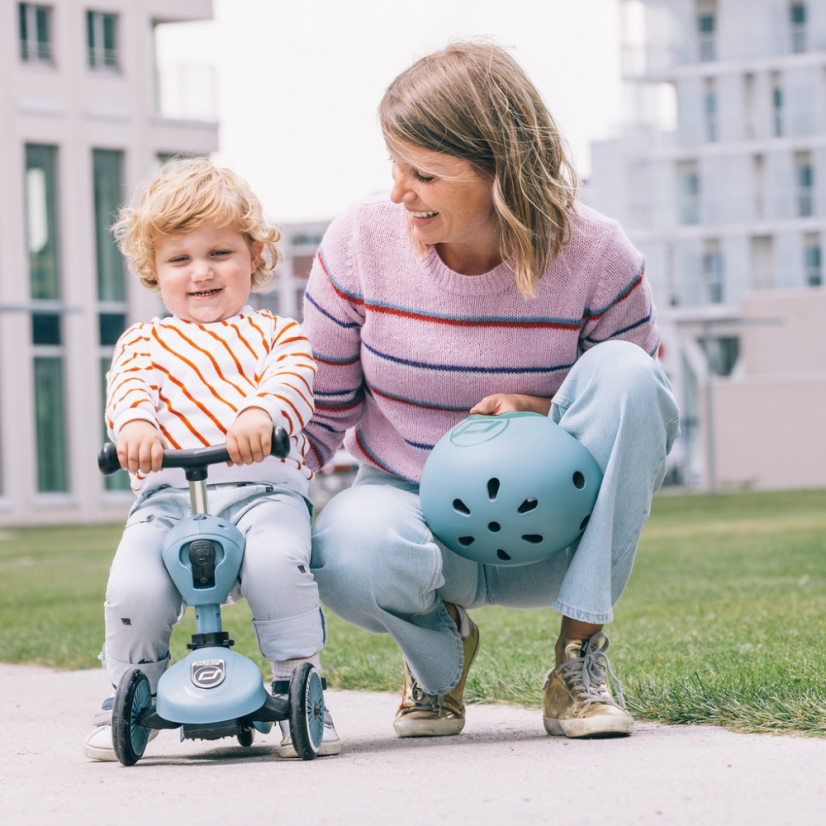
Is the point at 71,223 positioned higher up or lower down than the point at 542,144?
higher up

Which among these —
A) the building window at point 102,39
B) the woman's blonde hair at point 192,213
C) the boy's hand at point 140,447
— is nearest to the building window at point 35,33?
the building window at point 102,39

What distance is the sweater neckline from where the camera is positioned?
138 inches

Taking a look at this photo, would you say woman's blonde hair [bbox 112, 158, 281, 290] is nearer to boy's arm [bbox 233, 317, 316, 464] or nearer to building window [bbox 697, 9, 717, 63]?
boy's arm [bbox 233, 317, 316, 464]

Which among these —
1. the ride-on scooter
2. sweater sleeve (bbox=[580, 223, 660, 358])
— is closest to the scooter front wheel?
the ride-on scooter

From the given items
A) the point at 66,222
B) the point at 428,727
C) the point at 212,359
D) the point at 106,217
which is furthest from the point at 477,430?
the point at 106,217

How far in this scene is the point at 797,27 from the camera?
54406 millimetres

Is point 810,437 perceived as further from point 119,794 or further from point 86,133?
point 119,794

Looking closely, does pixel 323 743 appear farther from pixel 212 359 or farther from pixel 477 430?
pixel 212 359

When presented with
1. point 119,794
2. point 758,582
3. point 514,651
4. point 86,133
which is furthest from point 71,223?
point 119,794

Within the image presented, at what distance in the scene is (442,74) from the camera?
338cm

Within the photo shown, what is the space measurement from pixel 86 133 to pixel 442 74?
31136mm

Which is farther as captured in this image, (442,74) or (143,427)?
(442,74)

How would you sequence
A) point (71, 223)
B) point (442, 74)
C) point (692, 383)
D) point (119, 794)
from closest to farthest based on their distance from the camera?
point (119, 794) → point (442, 74) → point (71, 223) → point (692, 383)

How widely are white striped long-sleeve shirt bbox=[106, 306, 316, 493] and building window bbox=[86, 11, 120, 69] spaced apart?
32.2 metres
